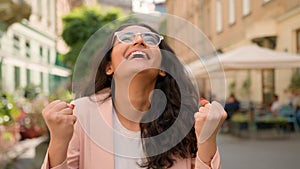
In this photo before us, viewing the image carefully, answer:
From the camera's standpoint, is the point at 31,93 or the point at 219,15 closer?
the point at 31,93

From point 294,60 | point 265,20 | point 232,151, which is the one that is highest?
point 265,20

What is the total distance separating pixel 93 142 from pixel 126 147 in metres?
0.11

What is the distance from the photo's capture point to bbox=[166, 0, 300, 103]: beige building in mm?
14172

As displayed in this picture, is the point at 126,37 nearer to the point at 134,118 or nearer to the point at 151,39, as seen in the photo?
the point at 151,39

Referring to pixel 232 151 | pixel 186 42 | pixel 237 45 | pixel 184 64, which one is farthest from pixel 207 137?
pixel 237 45

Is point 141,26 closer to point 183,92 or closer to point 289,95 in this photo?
point 183,92

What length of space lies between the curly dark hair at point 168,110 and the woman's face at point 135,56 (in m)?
0.07

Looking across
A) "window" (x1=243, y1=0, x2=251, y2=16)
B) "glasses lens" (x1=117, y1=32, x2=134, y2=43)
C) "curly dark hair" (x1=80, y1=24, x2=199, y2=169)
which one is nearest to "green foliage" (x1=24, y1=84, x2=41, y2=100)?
"window" (x1=243, y1=0, x2=251, y2=16)

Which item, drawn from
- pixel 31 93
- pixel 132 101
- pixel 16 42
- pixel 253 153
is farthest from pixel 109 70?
pixel 16 42

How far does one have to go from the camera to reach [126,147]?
4.62ft

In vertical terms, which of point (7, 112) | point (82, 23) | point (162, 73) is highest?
point (82, 23)

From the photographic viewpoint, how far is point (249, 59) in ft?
33.7

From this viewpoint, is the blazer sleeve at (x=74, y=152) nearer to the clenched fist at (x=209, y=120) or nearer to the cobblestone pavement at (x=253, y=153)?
the clenched fist at (x=209, y=120)

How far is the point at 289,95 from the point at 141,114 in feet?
36.9
